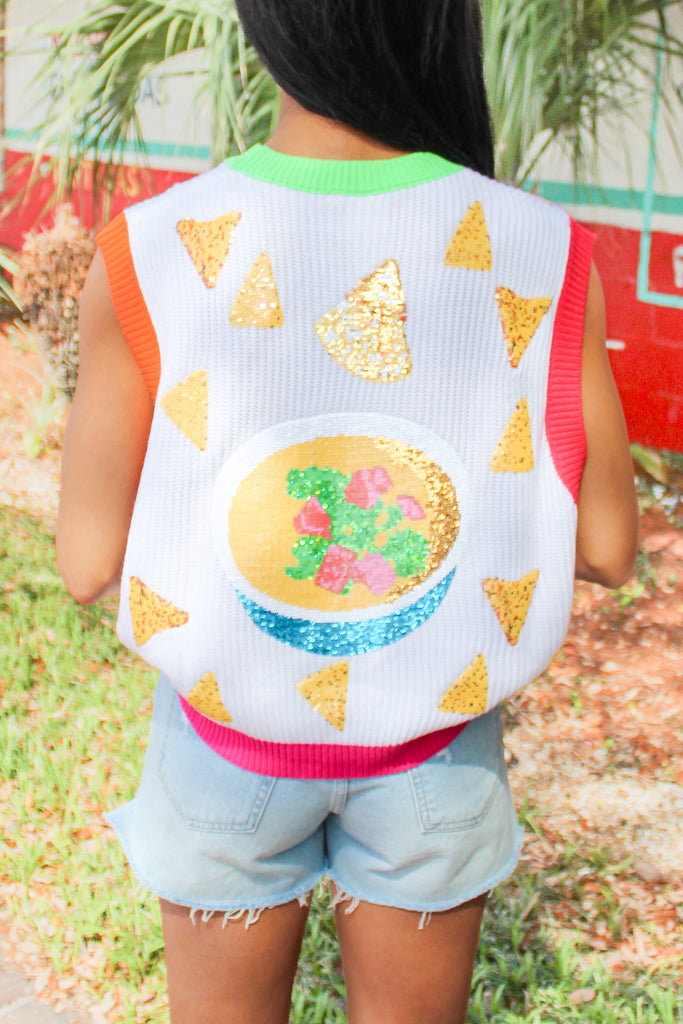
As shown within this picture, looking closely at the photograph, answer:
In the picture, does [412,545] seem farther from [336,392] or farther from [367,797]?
[367,797]

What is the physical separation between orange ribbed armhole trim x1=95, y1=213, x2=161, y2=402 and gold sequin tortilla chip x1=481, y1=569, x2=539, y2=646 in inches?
16.1

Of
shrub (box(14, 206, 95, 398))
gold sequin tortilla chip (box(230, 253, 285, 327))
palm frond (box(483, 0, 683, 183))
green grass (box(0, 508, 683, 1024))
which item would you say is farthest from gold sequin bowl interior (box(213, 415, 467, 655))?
shrub (box(14, 206, 95, 398))

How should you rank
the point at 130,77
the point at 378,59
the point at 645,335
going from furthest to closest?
the point at 130,77
the point at 645,335
the point at 378,59

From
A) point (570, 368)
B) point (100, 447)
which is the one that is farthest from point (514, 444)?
point (100, 447)

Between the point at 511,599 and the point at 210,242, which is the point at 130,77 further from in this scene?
the point at 511,599

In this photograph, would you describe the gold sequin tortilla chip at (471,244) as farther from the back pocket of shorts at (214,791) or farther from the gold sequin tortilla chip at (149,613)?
the back pocket of shorts at (214,791)

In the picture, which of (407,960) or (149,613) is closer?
(149,613)

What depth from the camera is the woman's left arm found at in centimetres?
98

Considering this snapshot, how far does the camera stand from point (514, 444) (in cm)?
98

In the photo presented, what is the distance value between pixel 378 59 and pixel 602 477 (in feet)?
1.58

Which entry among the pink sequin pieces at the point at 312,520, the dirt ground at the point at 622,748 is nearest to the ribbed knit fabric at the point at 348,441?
the pink sequin pieces at the point at 312,520

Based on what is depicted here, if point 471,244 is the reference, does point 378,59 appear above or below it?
above

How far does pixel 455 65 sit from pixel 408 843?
31.6 inches

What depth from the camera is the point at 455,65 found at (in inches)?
37.9
